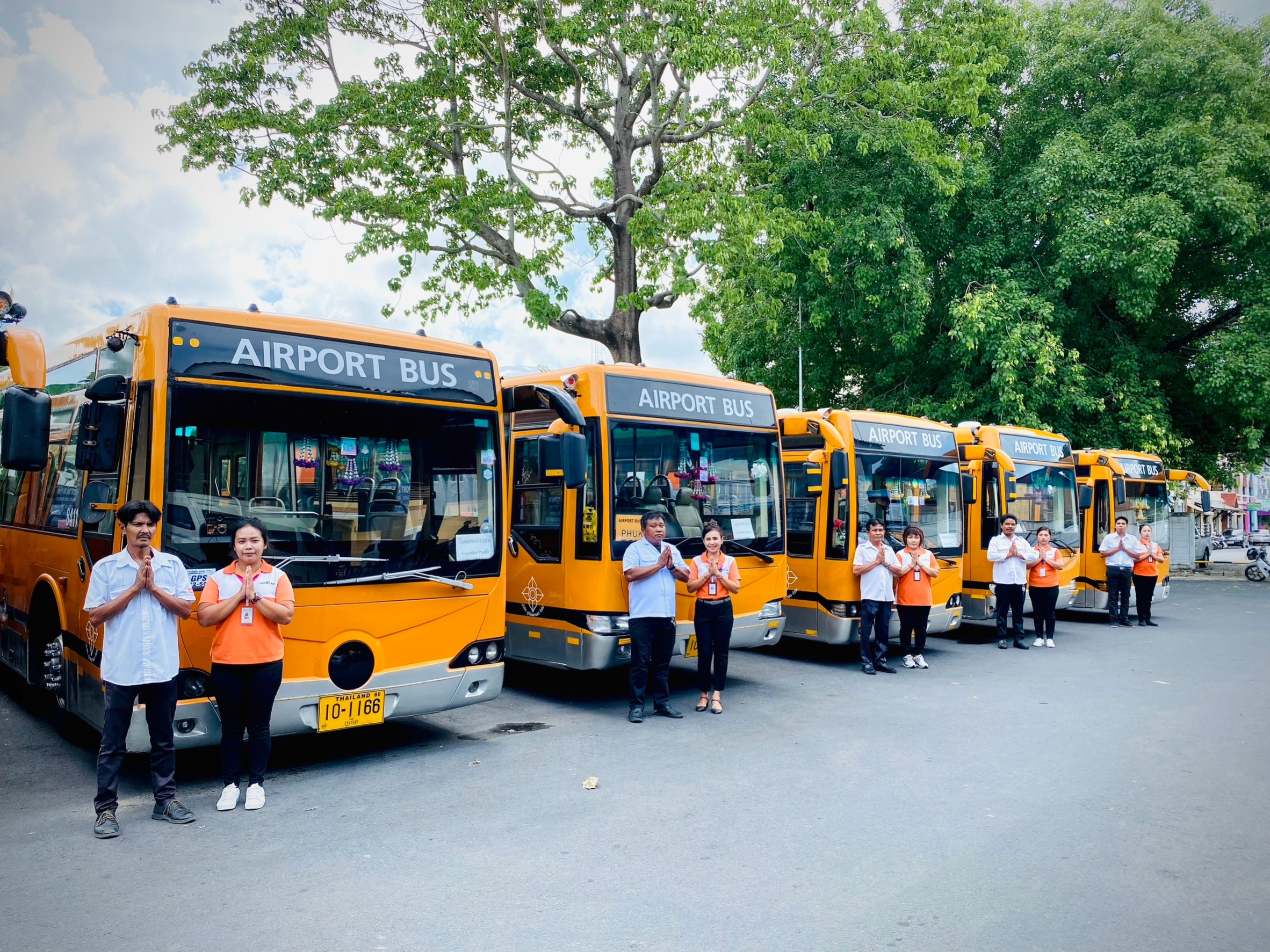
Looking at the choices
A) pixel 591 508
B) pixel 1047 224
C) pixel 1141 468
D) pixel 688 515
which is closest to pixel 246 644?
pixel 591 508

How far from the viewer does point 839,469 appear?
10.9m

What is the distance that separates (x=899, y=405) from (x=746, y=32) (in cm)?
971

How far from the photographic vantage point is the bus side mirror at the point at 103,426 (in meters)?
5.70

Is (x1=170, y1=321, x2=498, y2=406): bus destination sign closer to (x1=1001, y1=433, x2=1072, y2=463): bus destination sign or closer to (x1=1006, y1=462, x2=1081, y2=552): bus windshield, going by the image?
(x1=1001, y1=433, x2=1072, y2=463): bus destination sign

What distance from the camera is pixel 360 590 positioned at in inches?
246

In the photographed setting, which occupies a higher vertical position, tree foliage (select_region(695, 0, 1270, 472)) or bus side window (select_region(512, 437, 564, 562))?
tree foliage (select_region(695, 0, 1270, 472))

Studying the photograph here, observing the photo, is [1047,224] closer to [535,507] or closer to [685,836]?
[535,507]

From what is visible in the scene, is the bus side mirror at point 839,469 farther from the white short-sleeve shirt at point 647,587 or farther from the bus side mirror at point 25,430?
the bus side mirror at point 25,430

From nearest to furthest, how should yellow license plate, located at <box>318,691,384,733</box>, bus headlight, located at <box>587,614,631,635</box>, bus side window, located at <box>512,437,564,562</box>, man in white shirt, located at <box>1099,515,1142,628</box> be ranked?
yellow license plate, located at <box>318,691,384,733</box>
bus headlight, located at <box>587,614,631,635</box>
bus side window, located at <box>512,437,564,562</box>
man in white shirt, located at <box>1099,515,1142,628</box>

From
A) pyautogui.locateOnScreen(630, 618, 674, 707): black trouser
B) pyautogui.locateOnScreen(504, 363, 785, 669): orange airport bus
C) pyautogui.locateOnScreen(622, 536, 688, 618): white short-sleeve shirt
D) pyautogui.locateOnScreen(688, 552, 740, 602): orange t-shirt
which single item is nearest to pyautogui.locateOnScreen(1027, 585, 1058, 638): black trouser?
pyautogui.locateOnScreen(504, 363, 785, 669): orange airport bus

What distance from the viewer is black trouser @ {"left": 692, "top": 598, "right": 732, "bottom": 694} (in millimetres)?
8500

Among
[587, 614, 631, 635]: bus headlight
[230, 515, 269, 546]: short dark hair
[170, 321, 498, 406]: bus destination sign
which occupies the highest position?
[170, 321, 498, 406]: bus destination sign

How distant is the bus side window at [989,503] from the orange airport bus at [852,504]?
7.38 ft

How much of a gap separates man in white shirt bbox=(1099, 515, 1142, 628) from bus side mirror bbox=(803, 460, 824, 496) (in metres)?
7.16
